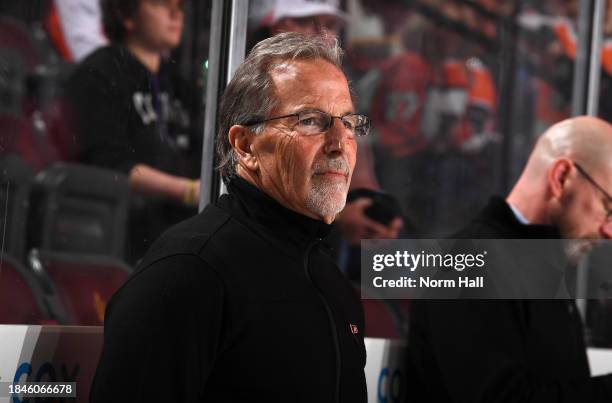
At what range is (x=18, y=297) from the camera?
187 cm

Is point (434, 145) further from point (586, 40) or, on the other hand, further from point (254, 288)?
point (254, 288)

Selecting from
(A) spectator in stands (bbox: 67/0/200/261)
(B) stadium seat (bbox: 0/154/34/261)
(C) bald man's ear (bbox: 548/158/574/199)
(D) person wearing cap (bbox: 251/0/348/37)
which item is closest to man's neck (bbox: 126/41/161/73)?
(A) spectator in stands (bbox: 67/0/200/261)

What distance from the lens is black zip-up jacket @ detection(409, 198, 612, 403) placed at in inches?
88.1

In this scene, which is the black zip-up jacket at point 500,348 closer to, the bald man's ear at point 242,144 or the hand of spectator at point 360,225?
the hand of spectator at point 360,225

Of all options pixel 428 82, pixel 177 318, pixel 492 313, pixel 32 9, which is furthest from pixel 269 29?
pixel 428 82

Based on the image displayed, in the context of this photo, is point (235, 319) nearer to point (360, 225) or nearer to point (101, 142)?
point (101, 142)

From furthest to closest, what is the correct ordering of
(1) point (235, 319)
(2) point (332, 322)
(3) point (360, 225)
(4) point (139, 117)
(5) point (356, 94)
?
(3) point (360, 225) → (4) point (139, 117) → (5) point (356, 94) → (2) point (332, 322) → (1) point (235, 319)

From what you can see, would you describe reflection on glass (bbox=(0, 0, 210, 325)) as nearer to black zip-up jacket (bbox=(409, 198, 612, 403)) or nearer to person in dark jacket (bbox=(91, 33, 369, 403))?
person in dark jacket (bbox=(91, 33, 369, 403))

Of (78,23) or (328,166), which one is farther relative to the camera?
(78,23)

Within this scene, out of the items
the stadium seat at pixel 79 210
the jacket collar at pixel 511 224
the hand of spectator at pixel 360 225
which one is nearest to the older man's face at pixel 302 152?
the stadium seat at pixel 79 210

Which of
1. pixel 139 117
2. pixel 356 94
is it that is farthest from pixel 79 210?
pixel 356 94

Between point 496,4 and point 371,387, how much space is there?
2.41 metres

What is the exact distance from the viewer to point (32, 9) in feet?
7.42

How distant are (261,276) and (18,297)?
0.53 meters
